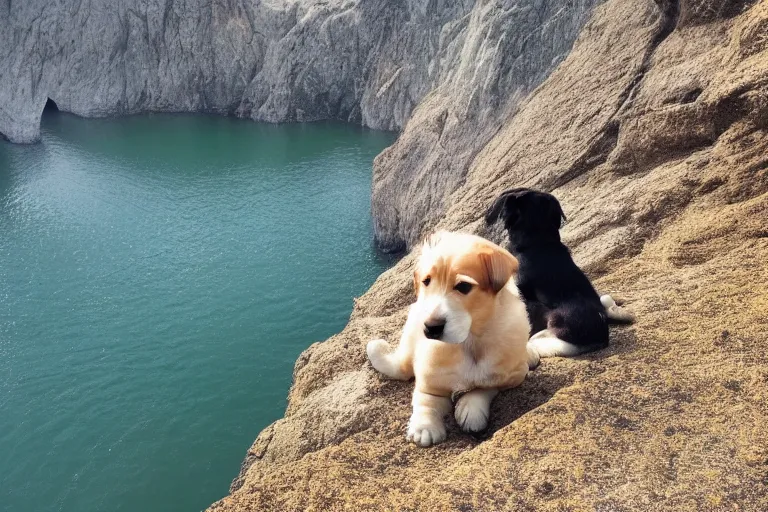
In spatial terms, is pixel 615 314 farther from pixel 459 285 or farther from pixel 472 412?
pixel 459 285

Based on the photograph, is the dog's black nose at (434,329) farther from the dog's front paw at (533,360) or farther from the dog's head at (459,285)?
the dog's front paw at (533,360)

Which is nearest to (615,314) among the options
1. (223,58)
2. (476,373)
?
(476,373)

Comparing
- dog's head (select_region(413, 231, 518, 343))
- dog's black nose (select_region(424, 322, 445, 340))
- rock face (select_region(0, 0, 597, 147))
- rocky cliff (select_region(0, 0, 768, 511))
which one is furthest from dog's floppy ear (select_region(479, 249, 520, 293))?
rock face (select_region(0, 0, 597, 147))

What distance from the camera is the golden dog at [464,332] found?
14.4 ft

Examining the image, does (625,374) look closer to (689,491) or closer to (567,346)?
(567,346)

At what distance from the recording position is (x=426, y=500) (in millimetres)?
4051

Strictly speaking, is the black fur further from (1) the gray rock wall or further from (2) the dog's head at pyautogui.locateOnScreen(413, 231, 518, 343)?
(1) the gray rock wall

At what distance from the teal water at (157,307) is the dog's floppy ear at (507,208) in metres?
14.2

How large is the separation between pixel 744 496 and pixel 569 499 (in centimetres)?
106

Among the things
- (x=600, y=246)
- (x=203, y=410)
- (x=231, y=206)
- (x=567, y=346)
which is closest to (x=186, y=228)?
(x=231, y=206)

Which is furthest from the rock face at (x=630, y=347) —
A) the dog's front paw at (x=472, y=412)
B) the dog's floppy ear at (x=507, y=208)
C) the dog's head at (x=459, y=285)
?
the dog's floppy ear at (x=507, y=208)

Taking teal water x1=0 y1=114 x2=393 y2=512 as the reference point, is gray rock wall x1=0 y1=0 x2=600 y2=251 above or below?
above

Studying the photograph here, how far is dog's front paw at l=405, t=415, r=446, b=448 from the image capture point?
16.1 feet

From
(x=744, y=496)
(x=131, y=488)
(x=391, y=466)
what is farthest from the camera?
(x=131, y=488)
